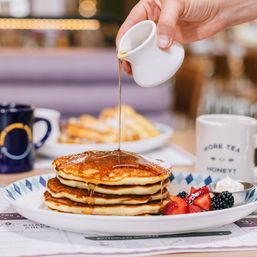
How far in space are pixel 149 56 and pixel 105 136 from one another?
24.3 inches

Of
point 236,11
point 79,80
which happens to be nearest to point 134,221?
point 236,11

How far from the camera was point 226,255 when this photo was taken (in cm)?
90

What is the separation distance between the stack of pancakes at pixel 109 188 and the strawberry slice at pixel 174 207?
0.01 metres

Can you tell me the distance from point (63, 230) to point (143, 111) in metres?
2.51

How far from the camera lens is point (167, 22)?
123cm

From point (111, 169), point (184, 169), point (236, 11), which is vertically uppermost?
point (236, 11)

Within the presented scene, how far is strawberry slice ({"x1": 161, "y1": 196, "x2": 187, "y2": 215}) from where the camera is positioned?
990mm

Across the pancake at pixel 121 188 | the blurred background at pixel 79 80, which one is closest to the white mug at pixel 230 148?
the pancake at pixel 121 188

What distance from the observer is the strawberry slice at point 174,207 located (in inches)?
39.0

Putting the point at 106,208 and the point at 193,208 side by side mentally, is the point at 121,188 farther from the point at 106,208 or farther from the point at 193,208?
the point at 193,208

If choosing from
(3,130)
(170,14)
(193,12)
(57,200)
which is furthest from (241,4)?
(57,200)

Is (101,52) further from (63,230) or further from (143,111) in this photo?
(63,230)

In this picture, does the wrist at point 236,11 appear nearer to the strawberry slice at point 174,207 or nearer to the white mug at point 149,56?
the white mug at point 149,56

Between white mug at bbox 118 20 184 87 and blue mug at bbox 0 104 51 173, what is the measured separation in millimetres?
382
